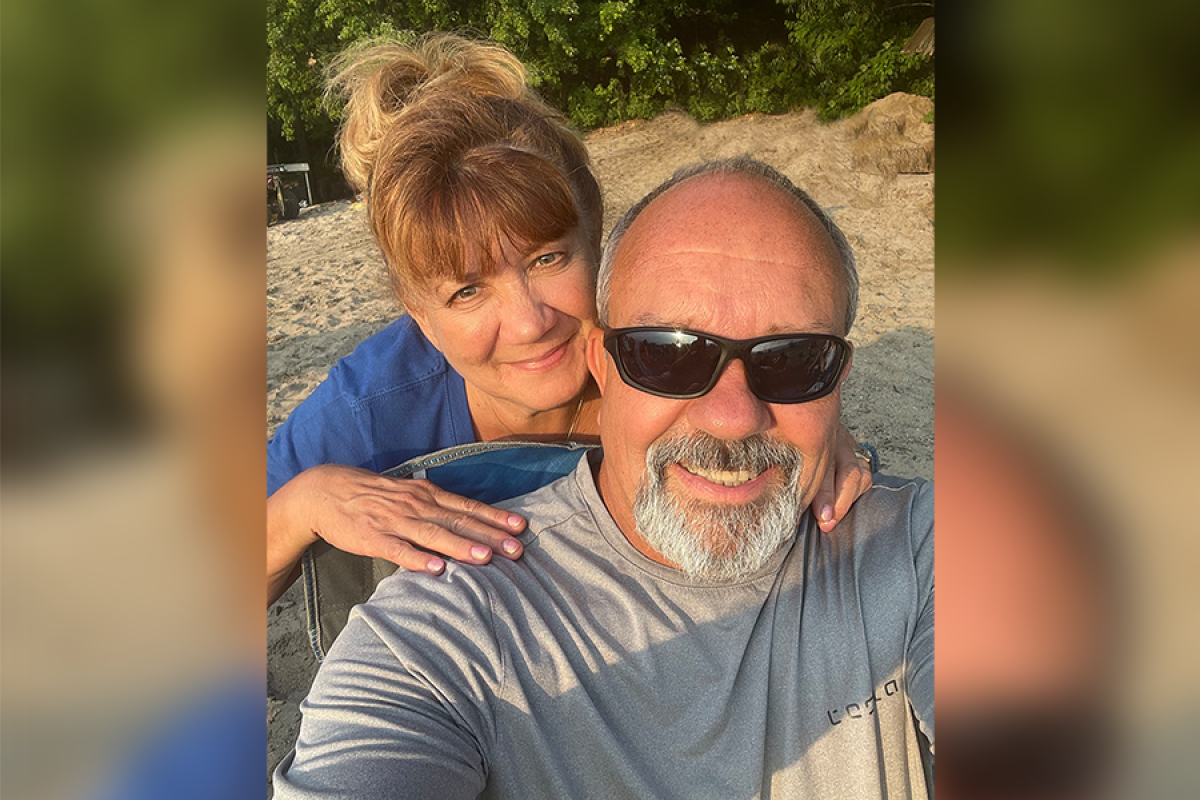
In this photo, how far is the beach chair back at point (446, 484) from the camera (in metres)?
1.77

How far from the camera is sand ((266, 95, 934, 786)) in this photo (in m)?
5.24

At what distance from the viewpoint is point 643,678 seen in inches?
50.1

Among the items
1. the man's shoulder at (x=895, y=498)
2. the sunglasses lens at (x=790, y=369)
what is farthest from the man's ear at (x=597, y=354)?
the man's shoulder at (x=895, y=498)

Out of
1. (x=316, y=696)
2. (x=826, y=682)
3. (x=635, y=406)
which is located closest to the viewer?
(x=316, y=696)

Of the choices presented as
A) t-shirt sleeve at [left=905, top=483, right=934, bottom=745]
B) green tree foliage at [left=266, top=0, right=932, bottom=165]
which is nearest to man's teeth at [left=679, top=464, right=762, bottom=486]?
t-shirt sleeve at [left=905, top=483, right=934, bottom=745]

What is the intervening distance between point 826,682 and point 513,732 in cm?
58

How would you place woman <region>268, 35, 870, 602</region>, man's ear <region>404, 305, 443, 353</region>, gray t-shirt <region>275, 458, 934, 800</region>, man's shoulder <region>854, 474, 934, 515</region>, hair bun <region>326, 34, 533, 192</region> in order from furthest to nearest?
hair bun <region>326, 34, 533, 192</region> → man's ear <region>404, 305, 443, 353</region> → woman <region>268, 35, 870, 602</region> → man's shoulder <region>854, 474, 934, 515</region> → gray t-shirt <region>275, 458, 934, 800</region>

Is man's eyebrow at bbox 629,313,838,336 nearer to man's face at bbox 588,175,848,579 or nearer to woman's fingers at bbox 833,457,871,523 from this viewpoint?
man's face at bbox 588,175,848,579

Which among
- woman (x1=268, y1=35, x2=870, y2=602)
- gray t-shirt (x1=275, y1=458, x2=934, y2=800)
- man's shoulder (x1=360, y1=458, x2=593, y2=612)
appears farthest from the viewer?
woman (x1=268, y1=35, x2=870, y2=602)

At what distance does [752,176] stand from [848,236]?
691cm

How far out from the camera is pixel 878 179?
8883 millimetres

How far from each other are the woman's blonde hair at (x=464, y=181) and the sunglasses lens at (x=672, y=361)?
0.53 metres
